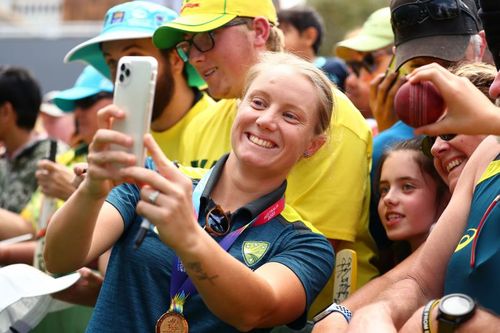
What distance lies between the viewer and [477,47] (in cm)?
405

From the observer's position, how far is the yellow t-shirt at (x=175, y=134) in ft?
16.7

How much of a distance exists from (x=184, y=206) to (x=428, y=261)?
38.1 inches

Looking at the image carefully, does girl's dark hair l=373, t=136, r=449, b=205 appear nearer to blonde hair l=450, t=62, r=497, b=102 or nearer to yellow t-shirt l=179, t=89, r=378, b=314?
yellow t-shirt l=179, t=89, r=378, b=314

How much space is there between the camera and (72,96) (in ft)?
21.1

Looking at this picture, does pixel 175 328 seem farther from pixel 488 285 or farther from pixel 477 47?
pixel 477 47

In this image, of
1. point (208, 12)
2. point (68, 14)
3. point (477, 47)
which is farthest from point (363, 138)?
point (68, 14)

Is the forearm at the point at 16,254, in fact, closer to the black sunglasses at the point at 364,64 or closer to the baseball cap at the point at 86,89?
the baseball cap at the point at 86,89

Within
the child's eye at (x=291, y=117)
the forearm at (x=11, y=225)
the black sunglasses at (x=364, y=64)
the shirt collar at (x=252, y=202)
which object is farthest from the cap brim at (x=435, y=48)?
the forearm at (x=11, y=225)

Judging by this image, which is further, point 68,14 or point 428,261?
point 68,14

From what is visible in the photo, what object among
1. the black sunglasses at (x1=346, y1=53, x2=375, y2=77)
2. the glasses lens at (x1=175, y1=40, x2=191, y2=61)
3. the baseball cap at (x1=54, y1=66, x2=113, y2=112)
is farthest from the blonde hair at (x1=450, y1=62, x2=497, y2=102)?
the baseball cap at (x1=54, y1=66, x2=113, y2=112)

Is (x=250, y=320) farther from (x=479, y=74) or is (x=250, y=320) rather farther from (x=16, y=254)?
(x=16, y=254)

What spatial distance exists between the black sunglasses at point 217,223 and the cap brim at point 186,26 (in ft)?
4.62

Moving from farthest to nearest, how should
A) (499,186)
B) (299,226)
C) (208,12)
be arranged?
(208,12) → (299,226) → (499,186)

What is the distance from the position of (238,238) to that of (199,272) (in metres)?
0.50
